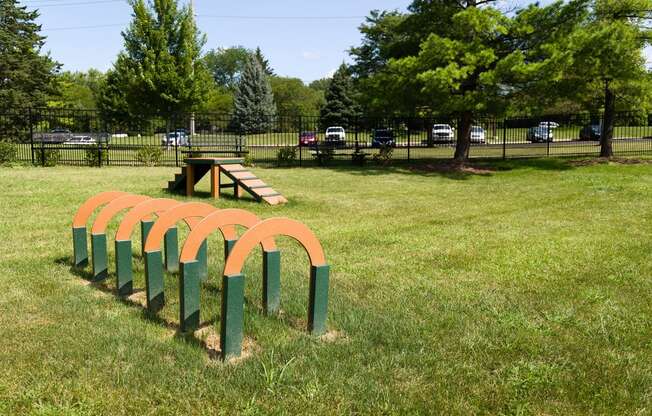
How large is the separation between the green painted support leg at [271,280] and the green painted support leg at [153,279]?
0.82 meters

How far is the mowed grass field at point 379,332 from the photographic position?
9.30 ft

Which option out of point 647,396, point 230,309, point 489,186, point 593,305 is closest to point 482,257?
point 593,305

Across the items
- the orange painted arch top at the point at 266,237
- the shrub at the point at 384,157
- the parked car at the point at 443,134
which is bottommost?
the orange painted arch top at the point at 266,237

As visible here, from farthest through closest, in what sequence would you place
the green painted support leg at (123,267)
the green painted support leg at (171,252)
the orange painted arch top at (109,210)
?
the green painted support leg at (171,252) → the orange painted arch top at (109,210) → the green painted support leg at (123,267)

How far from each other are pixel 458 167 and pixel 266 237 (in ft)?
48.0

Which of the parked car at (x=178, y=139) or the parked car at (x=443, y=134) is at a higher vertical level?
the parked car at (x=443, y=134)

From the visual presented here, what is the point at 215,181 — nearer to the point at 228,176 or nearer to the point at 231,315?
the point at 228,176

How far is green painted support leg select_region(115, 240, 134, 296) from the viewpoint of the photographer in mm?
4438

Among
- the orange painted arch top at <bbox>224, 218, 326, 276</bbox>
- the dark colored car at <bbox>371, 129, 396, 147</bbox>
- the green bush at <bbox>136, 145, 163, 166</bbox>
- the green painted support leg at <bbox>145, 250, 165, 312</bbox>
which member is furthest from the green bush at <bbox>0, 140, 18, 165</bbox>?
the orange painted arch top at <bbox>224, 218, 326, 276</bbox>

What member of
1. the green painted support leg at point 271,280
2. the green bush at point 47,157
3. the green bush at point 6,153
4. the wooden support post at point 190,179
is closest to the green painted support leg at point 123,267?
the green painted support leg at point 271,280

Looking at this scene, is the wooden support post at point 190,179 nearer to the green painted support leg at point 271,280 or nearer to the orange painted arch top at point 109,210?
Result: the orange painted arch top at point 109,210

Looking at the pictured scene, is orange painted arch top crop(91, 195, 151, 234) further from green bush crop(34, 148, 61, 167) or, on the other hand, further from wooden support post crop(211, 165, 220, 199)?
green bush crop(34, 148, 61, 167)

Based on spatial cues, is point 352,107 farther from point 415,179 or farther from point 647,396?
point 647,396

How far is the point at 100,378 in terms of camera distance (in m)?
3.01
